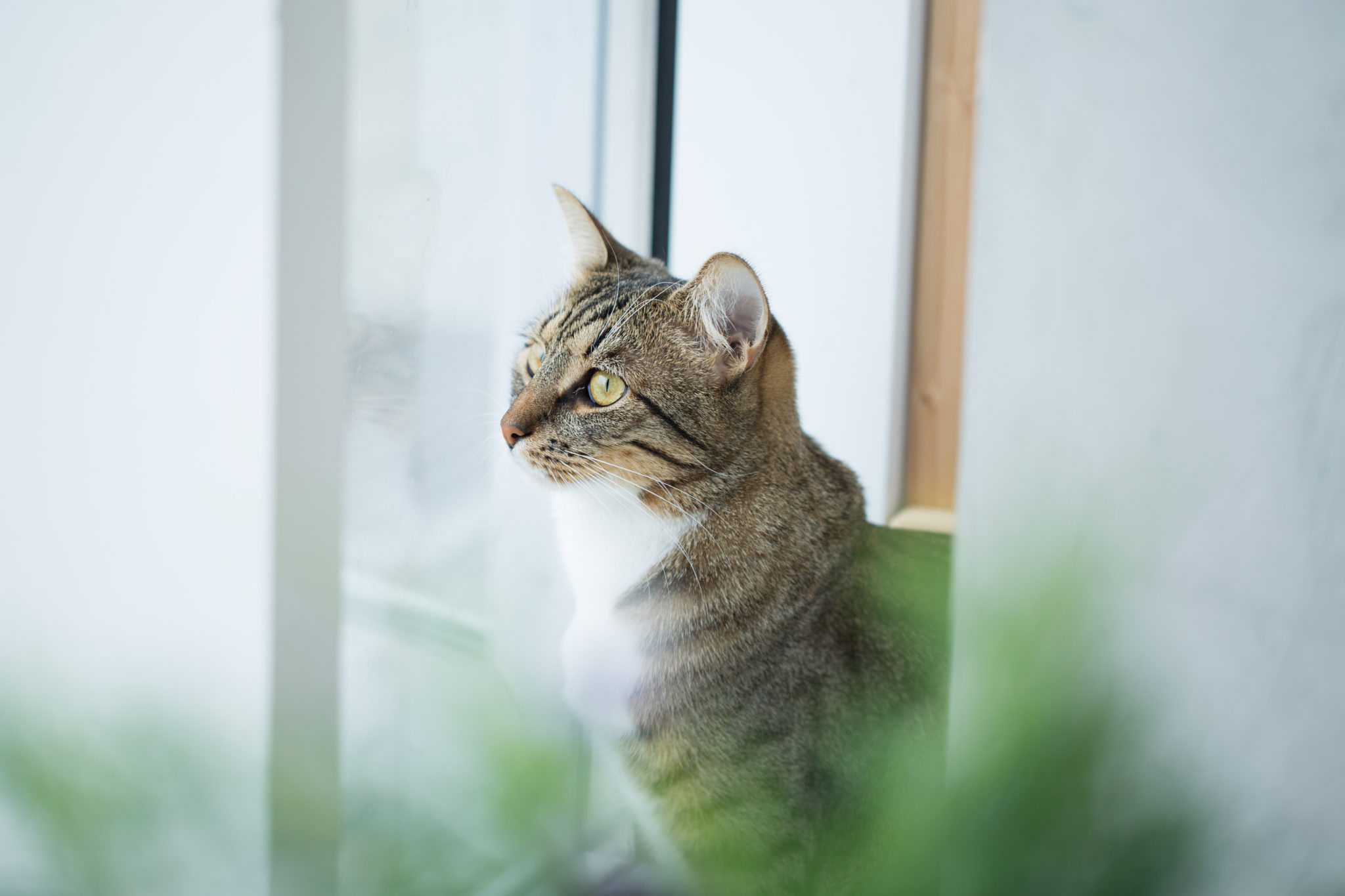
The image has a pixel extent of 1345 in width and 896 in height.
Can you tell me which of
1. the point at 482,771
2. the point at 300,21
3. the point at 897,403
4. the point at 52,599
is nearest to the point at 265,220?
the point at 300,21

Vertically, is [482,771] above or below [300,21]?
below

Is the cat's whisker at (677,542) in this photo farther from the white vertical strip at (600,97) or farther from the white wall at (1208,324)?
the white vertical strip at (600,97)

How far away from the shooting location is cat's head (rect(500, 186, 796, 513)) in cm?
85

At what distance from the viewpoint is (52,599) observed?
760mm

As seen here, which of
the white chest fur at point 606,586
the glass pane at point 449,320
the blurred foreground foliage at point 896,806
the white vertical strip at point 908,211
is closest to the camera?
the blurred foreground foliage at point 896,806

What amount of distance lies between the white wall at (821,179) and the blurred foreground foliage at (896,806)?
0.93 metres

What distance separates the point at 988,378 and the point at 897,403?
86cm

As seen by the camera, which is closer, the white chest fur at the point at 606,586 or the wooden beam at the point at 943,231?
the white chest fur at the point at 606,586

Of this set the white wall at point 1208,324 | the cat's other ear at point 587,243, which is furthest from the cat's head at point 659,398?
the white wall at point 1208,324

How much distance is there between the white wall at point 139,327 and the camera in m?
0.72

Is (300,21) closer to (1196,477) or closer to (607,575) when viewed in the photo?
(607,575)

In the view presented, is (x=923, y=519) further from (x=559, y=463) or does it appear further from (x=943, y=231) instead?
(x=559, y=463)

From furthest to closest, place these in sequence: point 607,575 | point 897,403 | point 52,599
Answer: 1. point 897,403
2. point 607,575
3. point 52,599

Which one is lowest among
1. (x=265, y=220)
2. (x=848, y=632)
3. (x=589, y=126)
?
(x=848, y=632)
